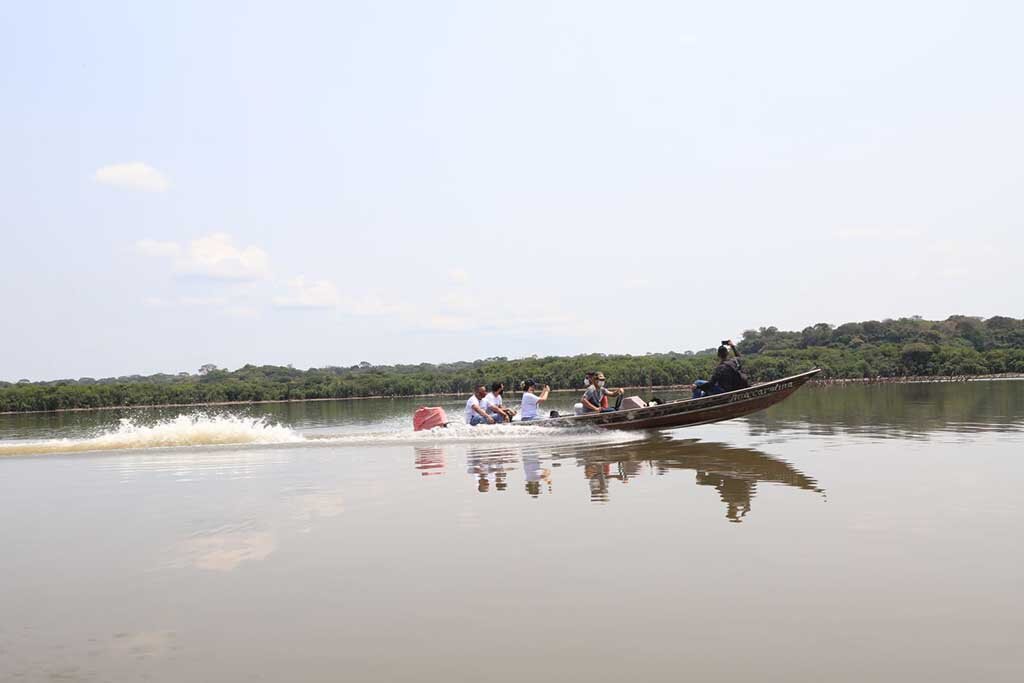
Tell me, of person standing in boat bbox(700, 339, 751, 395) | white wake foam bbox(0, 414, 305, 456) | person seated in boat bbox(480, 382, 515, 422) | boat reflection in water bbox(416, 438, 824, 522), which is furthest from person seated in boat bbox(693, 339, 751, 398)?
white wake foam bbox(0, 414, 305, 456)

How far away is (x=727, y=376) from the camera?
1847 centimetres

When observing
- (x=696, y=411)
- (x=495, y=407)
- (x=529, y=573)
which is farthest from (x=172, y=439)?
(x=529, y=573)

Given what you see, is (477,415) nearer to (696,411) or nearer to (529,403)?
(529,403)

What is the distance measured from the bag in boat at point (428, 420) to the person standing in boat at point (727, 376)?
681 cm

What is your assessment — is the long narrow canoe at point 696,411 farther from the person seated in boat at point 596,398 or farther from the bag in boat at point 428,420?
the bag in boat at point 428,420

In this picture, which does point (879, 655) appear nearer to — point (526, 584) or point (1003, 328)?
point (526, 584)

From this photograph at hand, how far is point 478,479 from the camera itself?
12.9 meters

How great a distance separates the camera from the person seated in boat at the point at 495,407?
2067 centimetres

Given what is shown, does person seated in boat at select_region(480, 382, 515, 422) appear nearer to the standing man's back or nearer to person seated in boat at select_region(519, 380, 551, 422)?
person seated in boat at select_region(519, 380, 551, 422)

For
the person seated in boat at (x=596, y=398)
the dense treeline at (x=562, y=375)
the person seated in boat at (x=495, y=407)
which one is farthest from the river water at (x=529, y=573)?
the dense treeline at (x=562, y=375)

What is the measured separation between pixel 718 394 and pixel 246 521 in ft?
38.5

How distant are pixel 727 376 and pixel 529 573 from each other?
40.7 feet

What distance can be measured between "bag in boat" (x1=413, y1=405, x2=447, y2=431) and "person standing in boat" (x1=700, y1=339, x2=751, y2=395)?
268 inches

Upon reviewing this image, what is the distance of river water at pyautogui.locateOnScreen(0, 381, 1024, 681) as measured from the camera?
203 inches
